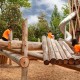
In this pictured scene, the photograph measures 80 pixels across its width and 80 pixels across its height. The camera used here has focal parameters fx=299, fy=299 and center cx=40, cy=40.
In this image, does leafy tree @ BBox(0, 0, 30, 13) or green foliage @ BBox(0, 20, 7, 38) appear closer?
green foliage @ BBox(0, 20, 7, 38)

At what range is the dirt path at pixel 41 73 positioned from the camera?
13.5 meters

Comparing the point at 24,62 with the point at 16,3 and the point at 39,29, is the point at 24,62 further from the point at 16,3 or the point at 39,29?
the point at 39,29

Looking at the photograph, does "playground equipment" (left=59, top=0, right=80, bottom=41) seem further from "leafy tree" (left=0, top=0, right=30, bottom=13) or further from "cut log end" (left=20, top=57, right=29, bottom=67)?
"leafy tree" (left=0, top=0, right=30, bottom=13)

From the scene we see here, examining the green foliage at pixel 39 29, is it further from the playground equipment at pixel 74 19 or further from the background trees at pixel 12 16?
the playground equipment at pixel 74 19

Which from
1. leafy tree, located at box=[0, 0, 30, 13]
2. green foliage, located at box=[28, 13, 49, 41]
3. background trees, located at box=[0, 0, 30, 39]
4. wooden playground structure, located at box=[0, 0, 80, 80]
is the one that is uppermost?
leafy tree, located at box=[0, 0, 30, 13]

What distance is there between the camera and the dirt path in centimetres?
1351

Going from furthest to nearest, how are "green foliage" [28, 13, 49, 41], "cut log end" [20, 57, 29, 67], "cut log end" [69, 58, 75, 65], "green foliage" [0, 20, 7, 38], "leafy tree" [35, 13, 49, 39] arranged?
"leafy tree" [35, 13, 49, 39], "green foliage" [28, 13, 49, 41], "green foliage" [0, 20, 7, 38], "cut log end" [20, 57, 29, 67], "cut log end" [69, 58, 75, 65]

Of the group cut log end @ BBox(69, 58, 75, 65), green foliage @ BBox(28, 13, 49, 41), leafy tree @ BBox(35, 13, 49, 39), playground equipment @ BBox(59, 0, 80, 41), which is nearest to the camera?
cut log end @ BBox(69, 58, 75, 65)

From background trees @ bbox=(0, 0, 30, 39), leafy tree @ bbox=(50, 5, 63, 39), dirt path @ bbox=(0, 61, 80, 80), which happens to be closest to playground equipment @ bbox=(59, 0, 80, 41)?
dirt path @ bbox=(0, 61, 80, 80)

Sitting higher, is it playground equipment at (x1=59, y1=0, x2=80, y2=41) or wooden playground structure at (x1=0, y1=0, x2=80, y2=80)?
playground equipment at (x1=59, y1=0, x2=80, y2=41)

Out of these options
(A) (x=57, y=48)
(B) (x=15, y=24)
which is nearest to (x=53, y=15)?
(B) (x=15, y=24)

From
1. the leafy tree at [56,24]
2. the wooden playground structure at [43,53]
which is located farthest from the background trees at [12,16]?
the wooden playground structure at [43,53]

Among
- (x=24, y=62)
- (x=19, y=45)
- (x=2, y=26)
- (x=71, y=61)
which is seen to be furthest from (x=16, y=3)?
(x=71, y=61)

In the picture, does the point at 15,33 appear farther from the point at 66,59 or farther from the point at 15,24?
the point at 66,59
